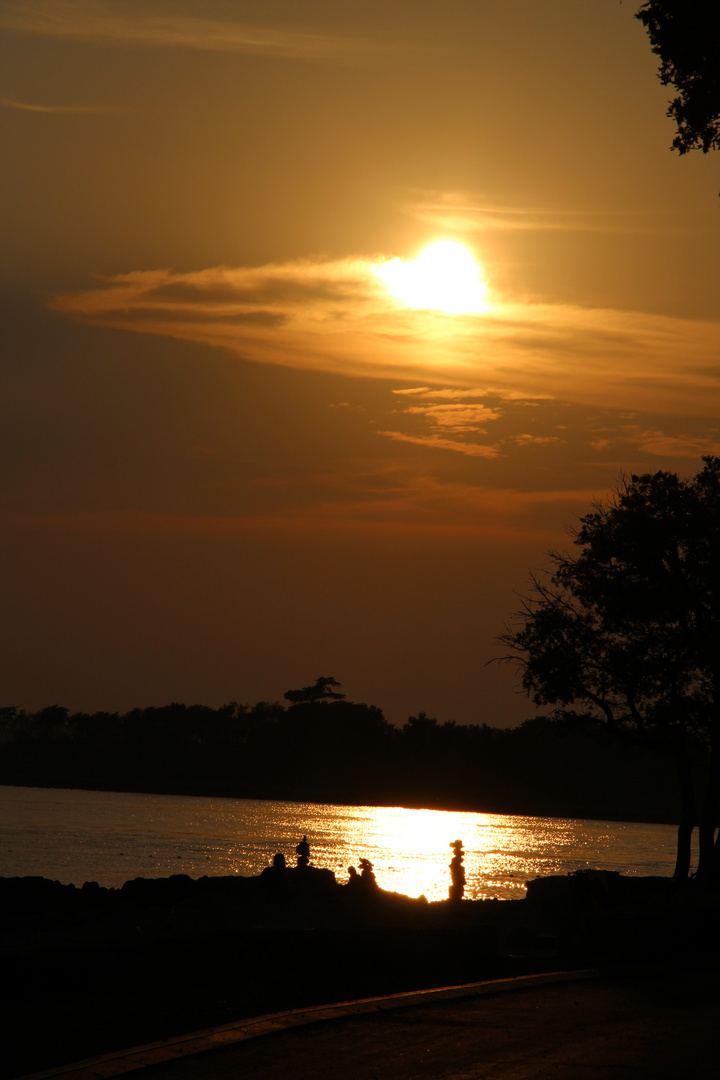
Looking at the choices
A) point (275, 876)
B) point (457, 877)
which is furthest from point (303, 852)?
point (457, 877)

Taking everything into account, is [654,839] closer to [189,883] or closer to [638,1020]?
[189,883]

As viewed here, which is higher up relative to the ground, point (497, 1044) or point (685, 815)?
point (685, 815)

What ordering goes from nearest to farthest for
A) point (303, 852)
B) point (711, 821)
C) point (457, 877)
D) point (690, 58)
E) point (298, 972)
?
1. point (298, 972)
2. point (690, 58)
3. point (457, 877)
4. point (711, 821)
5. point (303, 852)

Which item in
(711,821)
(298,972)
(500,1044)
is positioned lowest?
(298,972)

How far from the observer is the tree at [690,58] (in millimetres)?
16031

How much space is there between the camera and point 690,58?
16.5m

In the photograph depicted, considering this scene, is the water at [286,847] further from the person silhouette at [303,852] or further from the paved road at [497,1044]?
the paved road at [497,1044]

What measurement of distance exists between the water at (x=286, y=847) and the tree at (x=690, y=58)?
2574cm

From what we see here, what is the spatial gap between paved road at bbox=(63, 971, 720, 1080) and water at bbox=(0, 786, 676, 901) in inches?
1010

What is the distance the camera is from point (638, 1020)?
11.0m

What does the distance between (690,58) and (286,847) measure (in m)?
95.2

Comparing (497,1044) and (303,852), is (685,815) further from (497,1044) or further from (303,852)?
(497,1044)

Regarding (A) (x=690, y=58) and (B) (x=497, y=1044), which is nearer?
(B) (x=497, y=1044)

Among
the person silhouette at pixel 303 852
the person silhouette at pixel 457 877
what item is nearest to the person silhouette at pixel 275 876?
the person silhouette at pixel 303 852
